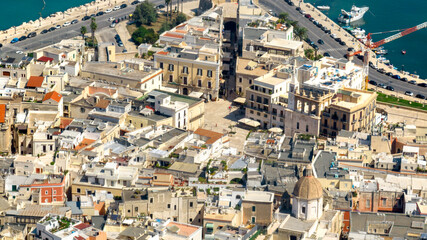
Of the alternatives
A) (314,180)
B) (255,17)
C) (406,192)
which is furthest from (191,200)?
(255,17)

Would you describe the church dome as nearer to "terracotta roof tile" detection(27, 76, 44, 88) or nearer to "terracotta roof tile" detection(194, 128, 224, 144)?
"terracotta roof tile" detection(194, 128, 224, 144)

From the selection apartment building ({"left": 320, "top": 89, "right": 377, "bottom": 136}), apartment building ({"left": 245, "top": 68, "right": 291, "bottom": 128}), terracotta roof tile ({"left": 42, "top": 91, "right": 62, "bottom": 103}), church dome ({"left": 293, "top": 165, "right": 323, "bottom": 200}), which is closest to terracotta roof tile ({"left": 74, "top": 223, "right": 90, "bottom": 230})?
church dome ({"left": 293, "top": 165, "right": 323, "bottom": 200})

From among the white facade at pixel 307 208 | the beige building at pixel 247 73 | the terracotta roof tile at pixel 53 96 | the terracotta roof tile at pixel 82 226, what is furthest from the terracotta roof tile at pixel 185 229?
the beige building at pixel 247 73

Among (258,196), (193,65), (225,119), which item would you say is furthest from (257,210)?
(193,65)

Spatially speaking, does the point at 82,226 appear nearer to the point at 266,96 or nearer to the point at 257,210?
the point at 257,210

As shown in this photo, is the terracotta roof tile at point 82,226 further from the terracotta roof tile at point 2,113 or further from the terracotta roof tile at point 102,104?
the terracotta roof tile at point 102,104
